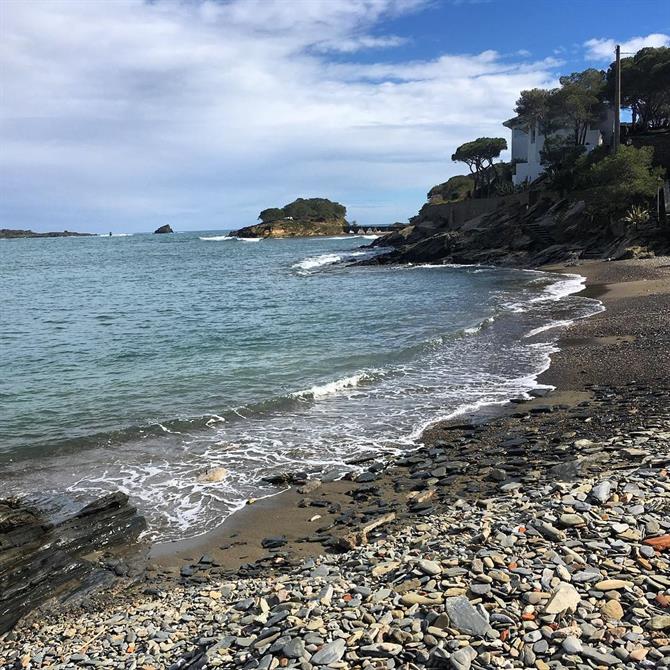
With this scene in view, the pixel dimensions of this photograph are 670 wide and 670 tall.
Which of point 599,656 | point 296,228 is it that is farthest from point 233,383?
point 296,228

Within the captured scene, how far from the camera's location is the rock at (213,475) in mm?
10219

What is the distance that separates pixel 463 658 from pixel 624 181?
149 feet

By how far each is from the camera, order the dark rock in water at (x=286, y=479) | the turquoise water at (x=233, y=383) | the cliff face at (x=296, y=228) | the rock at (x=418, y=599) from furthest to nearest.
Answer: the cliff face at (x=296, y=228)
the turquoise water at (x=233, y=383)
the dark rock in water at (x=286, y=479)
the rock at (x=418, y=599)

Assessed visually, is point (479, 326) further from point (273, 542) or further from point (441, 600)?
point (441, 600)

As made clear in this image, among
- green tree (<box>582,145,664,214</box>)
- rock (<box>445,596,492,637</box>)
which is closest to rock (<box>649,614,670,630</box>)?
rock (<box>445,596,492,637</box>)

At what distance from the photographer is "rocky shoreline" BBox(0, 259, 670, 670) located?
173 inches

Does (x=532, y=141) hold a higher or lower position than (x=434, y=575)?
higher

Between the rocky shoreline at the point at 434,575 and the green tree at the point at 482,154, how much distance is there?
7545 cm

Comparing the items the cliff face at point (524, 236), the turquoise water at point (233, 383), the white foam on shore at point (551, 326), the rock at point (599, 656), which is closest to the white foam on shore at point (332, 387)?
the turquoise water at point (233, 383)

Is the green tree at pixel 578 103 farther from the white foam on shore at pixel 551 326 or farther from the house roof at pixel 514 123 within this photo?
the white foam on shore at pixel 551 326

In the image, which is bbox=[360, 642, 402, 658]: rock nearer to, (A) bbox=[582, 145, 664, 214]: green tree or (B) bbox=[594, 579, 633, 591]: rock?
(B) bbox=[594, 579, 633, 591]: rock

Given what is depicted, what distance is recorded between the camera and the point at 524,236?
54.5 metres

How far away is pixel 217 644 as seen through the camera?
16.3ft

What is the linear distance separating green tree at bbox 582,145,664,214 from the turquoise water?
1240 centimetres
